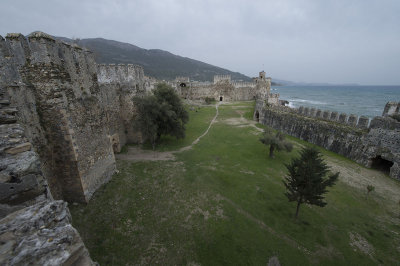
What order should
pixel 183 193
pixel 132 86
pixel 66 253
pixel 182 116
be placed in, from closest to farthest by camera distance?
pixel 66 253 < pixel 183 193 < pixel 132 86 < pixel 182 116

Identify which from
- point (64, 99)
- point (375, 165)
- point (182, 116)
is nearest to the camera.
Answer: point (64, 99)

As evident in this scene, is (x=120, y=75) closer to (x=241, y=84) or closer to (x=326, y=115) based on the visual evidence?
(x=326, y=115)

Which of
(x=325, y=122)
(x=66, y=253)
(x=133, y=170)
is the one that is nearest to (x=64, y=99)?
(x=133, y=170)

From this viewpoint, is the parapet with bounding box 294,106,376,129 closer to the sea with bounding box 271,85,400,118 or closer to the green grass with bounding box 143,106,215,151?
the green grass with bounding box 143,106,215,151

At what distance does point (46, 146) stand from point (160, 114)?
952 centimetres

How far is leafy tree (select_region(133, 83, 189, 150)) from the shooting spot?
16.1 metres

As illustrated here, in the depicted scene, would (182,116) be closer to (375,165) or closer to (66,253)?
(66,253)

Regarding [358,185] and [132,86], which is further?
[132,86]

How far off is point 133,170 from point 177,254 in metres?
7.77

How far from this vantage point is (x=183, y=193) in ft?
37.2

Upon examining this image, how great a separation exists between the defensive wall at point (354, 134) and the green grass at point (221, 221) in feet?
18.9

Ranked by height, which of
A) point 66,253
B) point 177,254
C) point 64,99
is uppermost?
point 64,99

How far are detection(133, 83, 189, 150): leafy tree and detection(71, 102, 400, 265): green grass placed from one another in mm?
3806

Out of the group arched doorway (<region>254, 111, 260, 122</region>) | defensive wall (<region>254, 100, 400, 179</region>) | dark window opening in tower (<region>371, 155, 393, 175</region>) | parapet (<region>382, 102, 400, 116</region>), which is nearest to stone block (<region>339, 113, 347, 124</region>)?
defensive wall (<region>254, 100, 400, 179</region>)
